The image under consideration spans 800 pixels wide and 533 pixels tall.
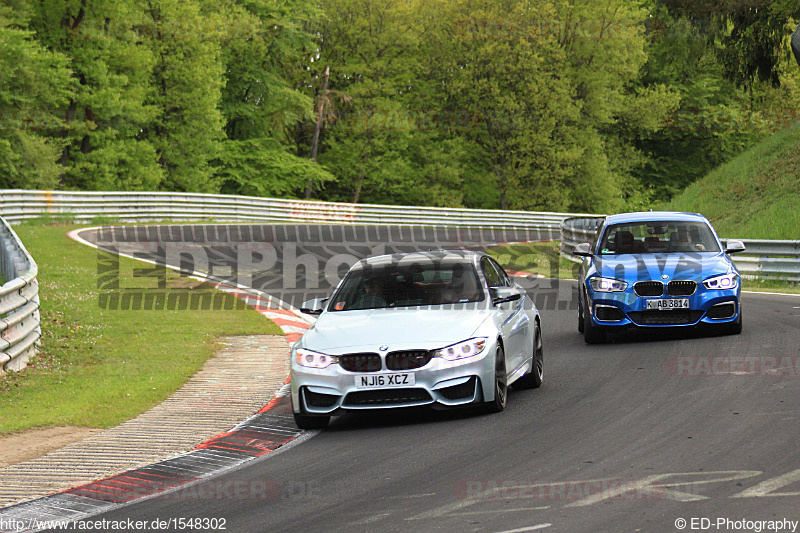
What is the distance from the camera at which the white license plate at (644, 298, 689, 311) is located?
1319 cm

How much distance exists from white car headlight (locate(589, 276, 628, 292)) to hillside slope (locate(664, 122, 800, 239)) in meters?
14.7

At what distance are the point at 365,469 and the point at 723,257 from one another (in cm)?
779

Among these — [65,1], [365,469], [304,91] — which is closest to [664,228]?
[365,469]

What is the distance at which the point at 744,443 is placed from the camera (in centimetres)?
758

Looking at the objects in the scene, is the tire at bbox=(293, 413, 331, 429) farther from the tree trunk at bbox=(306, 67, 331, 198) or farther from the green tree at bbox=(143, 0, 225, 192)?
the tree trunk at bbox=(306, 67, 331, 198)

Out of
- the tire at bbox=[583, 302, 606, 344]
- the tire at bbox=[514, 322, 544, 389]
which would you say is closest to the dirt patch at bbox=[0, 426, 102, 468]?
the tire at bbox=[514, 322, 544, 389]

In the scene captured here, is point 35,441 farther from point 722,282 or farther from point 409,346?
point 722,282

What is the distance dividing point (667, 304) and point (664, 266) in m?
0.54

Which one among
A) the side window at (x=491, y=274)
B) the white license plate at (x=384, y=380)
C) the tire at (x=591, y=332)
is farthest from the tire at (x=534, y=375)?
the tire at (x=591, y=332)

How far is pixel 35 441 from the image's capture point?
30.2 ft

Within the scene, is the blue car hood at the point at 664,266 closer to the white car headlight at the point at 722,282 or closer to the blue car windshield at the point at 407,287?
the white car headlight at the point at 722,282

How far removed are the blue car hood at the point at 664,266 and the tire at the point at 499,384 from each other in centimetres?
433

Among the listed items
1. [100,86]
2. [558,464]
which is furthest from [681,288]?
[100,86]

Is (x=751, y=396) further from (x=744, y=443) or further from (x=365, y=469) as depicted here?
(x=365, y=469)
